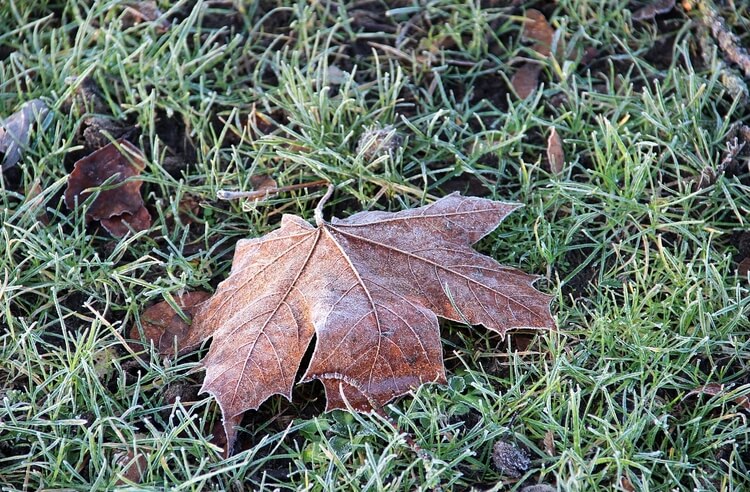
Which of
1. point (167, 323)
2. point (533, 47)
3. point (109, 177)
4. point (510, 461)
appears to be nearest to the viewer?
point (510, 461)

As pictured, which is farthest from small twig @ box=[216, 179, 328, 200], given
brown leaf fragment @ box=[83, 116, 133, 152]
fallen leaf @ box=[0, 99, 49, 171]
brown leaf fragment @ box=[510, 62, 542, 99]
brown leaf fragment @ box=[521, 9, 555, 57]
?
brown leaf fragment @ box=[521, 9, 555, 57]

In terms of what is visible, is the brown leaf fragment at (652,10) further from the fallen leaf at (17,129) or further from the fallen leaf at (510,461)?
the fallen leaf at (17,129)

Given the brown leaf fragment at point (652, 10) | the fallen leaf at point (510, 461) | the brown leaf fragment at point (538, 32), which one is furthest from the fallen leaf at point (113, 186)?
the brown leaf fragment at point (652, 10)

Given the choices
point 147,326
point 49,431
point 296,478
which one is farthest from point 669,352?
point 49,431

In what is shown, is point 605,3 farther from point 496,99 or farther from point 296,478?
point 296,478

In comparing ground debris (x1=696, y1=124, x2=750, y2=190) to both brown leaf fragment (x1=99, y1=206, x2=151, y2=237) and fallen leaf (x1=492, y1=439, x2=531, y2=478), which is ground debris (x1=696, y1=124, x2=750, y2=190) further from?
brown leaf fragment (x1=99, y1=206, x2=151, y2=237)

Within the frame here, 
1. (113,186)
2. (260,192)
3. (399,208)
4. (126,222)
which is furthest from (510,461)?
(113,186)

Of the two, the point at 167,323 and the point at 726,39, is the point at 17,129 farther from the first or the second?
the point at 726,39
